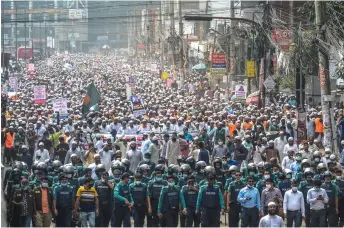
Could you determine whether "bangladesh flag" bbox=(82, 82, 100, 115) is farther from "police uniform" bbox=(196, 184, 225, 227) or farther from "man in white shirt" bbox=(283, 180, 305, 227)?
"man in white shirt" bbox=(283, 180, 305, 227)

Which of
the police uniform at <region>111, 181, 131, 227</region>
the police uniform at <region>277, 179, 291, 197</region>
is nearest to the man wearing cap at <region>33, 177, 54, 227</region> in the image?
the police uniform at <region>111, 181, 131, 227</region>

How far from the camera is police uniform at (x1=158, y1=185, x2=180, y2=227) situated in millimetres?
17969

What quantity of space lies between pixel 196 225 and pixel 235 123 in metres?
11.9

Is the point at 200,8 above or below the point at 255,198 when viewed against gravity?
above

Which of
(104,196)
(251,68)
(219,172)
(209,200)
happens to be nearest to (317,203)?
(209,200)

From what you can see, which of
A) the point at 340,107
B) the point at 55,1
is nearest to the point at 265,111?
the point at 340,107

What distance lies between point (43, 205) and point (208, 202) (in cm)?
266

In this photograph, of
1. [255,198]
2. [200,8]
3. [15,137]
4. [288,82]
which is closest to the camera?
[255,198]

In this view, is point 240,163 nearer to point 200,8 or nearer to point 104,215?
point 104,215

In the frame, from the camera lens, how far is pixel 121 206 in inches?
716

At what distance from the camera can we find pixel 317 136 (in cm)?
3012

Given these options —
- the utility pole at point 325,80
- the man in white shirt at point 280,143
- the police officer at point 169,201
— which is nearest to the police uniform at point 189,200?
the police officer at point 169,201

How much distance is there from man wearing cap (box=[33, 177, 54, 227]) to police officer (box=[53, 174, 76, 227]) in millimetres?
110

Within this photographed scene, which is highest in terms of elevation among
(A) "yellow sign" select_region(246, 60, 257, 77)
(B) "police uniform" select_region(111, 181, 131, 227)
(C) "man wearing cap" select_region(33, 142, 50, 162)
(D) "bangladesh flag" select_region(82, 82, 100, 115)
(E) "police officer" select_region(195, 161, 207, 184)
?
(A) "yellow sign" select_region(246, 60, 257, 77)
